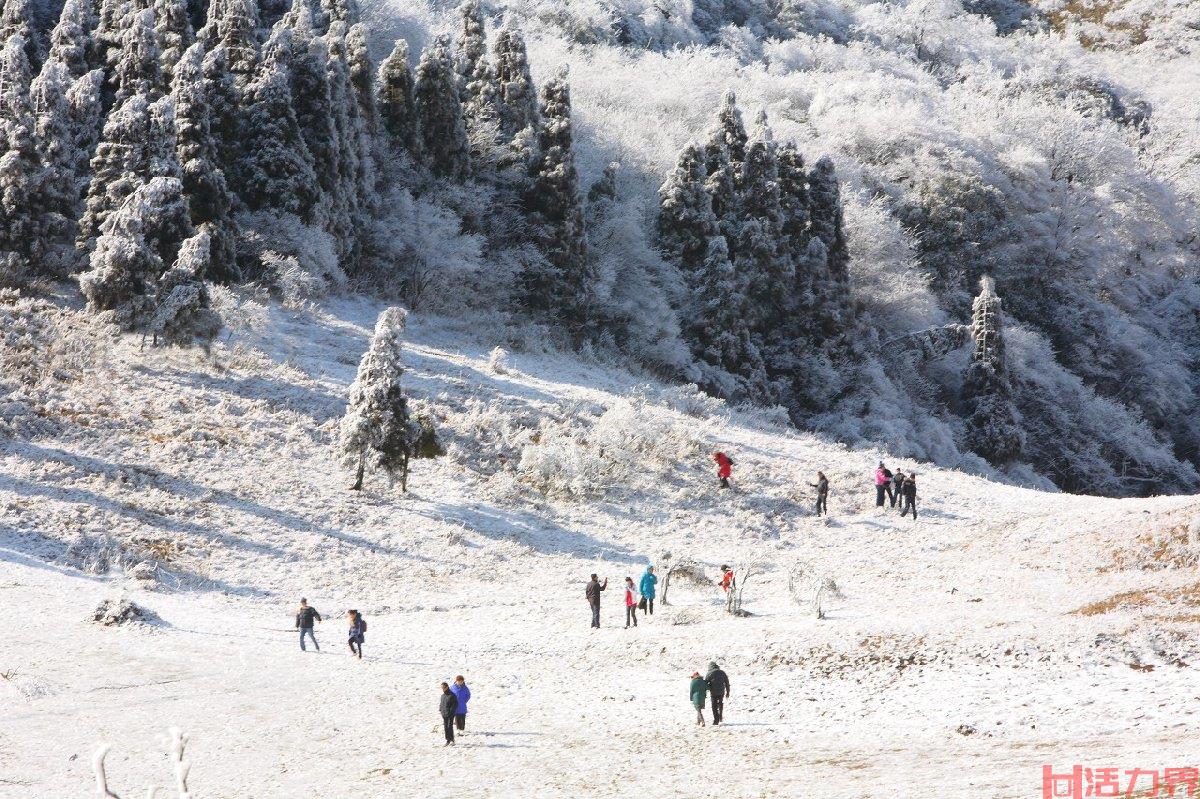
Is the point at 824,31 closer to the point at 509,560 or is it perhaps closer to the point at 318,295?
the point at 318,295

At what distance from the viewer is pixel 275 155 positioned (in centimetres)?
4222

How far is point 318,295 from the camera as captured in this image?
42.0 meters

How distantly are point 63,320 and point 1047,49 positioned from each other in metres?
115

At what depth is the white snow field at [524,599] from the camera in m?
15.0

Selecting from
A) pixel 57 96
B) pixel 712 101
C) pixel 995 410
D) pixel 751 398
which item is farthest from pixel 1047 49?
pixel 57 96

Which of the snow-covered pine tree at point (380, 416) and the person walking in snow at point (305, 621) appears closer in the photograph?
the person walking in snow at point (305, 621)

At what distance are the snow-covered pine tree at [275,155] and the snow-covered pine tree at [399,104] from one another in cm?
763

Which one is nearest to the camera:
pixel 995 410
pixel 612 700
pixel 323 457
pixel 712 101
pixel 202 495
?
pixel 612 700

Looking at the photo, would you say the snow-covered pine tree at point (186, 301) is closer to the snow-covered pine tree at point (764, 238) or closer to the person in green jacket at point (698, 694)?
the person in green jacket at point (698, 694)

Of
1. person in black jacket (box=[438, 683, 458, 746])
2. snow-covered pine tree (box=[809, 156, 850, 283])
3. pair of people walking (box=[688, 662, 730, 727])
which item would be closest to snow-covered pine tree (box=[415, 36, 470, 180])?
snow-covered pine tree (box=[809, 156, 850, 283])

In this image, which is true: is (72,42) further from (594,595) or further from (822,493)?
(822,493)

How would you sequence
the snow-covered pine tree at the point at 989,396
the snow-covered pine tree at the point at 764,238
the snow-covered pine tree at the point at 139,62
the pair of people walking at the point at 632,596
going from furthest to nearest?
1. the snow-covered pine tree at the point at 764,238
2. the snow-covered pine tree at the point at 989,396
3. the snow-covered pine tree at the point at 139,62
4. the pair of people walking at the point at 632,596

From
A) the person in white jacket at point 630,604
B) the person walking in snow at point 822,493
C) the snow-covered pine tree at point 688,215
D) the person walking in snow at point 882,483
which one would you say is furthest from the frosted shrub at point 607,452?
the snow-covered pine tree at point 688,215
